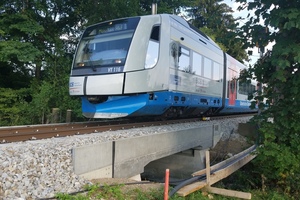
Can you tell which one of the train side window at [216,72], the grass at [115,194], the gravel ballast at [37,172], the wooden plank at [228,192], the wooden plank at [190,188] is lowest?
the wooden plank at [228,192]

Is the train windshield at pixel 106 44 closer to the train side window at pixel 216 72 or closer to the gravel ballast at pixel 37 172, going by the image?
the gravel ballast at pixel 37 172

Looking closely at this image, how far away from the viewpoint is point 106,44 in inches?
373

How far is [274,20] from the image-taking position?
550 centimetres

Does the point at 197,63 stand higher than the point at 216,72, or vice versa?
the point at 197,63

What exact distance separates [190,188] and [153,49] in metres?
4.81

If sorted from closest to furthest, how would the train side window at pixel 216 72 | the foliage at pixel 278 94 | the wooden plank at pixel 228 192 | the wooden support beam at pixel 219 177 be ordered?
1. the wooden support beam at pixel 219 177
2. the wooden plank at pixel 228 192
3. the foliage at pixel 278 94
4. the train side window at pixel 216 72

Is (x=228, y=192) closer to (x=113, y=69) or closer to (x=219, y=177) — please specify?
(x=219, y=177)

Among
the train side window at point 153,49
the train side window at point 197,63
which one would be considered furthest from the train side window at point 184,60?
the train side window at point 153,49

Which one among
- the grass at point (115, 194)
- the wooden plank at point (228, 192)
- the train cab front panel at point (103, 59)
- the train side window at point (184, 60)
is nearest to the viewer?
the grass at point (115, 194)

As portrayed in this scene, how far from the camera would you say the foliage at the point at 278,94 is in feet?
18.5

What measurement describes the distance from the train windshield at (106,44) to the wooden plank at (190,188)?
439 cm

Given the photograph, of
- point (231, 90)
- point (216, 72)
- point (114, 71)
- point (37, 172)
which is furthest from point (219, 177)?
point (231, 90)

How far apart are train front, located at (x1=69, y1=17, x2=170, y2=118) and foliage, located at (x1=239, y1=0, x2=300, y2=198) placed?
3.25 meters

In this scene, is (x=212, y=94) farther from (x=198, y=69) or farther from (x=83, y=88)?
(x=83, y=88)
